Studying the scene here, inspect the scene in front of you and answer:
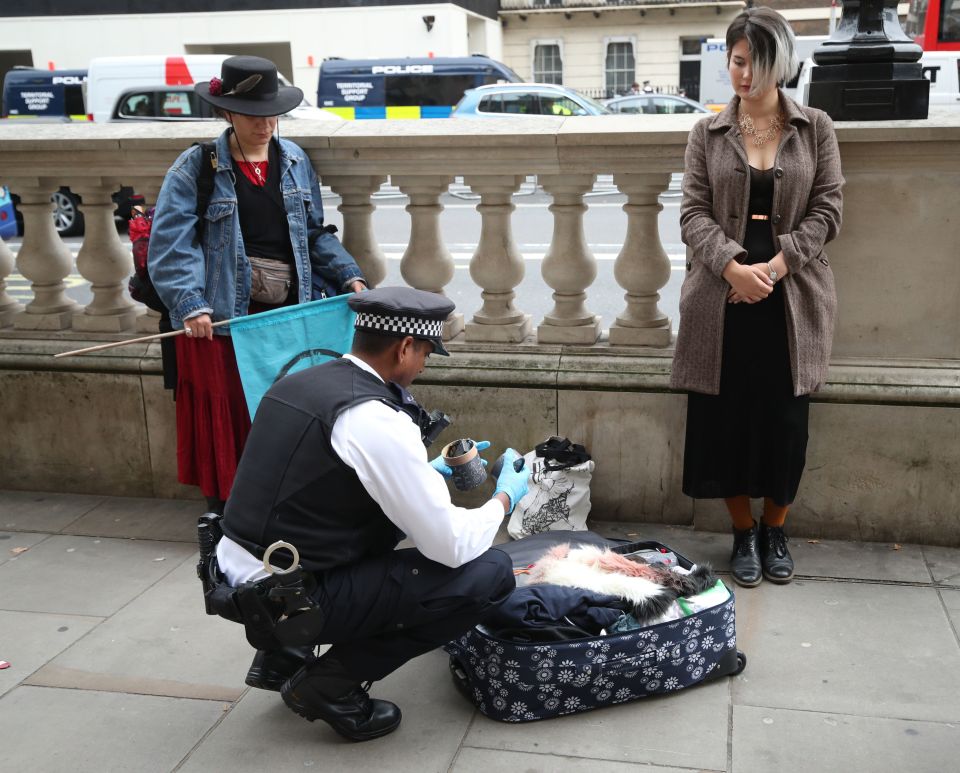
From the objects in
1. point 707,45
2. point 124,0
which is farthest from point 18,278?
point 124,0

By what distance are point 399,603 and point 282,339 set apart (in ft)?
5.07

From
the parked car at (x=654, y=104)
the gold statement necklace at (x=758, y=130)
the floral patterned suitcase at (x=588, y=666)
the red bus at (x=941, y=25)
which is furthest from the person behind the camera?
the parked car at (x=654, y=104)

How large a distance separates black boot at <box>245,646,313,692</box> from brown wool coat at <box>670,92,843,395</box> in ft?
5.72

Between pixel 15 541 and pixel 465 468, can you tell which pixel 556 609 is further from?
pixel 15 541

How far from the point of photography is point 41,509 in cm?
492

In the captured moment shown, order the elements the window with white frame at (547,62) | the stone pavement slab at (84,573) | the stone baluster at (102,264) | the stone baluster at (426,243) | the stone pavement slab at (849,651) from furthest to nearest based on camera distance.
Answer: the window with white frame at (547,62), the stone baluster at (102,264), the stone baluster at (426,243), the stone pavement slab at (84,573), the stone pavement slab at (849,651)

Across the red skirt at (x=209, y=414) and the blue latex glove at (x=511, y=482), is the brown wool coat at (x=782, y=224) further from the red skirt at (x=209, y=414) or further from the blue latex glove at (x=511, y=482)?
the red skirt at (x=209, y=414)

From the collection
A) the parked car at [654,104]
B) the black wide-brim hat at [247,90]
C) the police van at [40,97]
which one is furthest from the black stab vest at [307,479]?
the parked car at [654,104]

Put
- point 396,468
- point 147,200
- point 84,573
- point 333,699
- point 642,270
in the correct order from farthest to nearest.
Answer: point 147,200
point 642,270
point 84,573
point 333,699
point 396,468

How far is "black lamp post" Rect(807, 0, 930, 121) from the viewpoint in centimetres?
396

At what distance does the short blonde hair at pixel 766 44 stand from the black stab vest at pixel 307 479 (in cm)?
A: 178

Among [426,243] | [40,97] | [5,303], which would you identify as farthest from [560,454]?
[40,97]

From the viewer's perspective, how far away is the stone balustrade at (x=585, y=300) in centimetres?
406

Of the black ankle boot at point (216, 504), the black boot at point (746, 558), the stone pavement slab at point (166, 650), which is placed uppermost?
the black ankle boot at point (216, 504)
